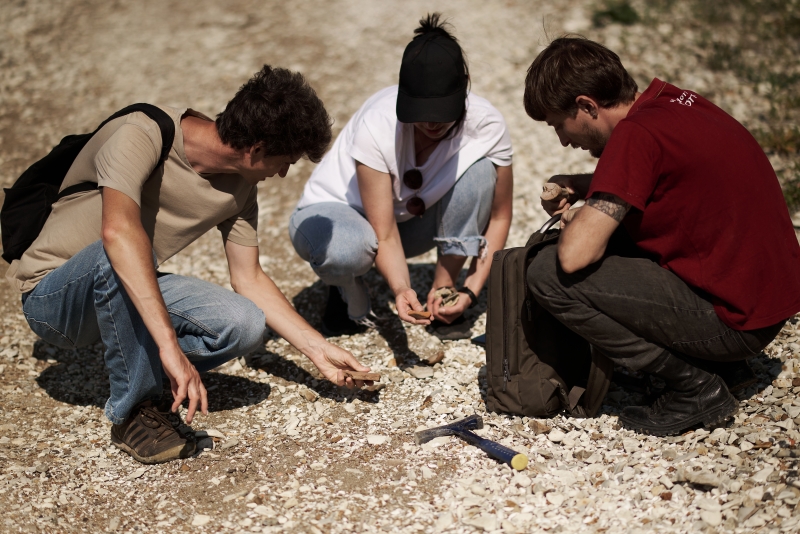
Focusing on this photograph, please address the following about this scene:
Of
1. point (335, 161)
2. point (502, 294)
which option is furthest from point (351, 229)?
point (502, 294)

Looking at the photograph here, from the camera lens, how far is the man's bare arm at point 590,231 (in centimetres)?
265

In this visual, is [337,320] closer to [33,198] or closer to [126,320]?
[126,320]

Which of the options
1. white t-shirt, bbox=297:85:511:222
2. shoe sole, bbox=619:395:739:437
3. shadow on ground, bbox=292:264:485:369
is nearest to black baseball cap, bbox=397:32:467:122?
white t-shirt, bbox=297:85:511:222

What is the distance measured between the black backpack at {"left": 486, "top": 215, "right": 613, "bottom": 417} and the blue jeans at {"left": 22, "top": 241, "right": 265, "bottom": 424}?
1033 millimetres

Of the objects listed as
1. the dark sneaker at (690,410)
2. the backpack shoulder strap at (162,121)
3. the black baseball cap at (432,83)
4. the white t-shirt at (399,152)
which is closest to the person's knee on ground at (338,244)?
the white t-shirt at (399,152)

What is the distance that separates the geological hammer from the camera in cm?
284

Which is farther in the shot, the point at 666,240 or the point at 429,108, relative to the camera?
the point at 429,108

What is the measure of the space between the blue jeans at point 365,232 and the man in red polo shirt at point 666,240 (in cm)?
85

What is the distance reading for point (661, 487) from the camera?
2.67 m

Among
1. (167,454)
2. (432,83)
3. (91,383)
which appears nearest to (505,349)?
(432,83)

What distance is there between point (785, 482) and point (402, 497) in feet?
4.40

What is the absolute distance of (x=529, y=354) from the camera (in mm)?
3148

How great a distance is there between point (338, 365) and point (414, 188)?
101 cm

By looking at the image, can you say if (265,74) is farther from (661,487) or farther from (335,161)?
(661,487)
